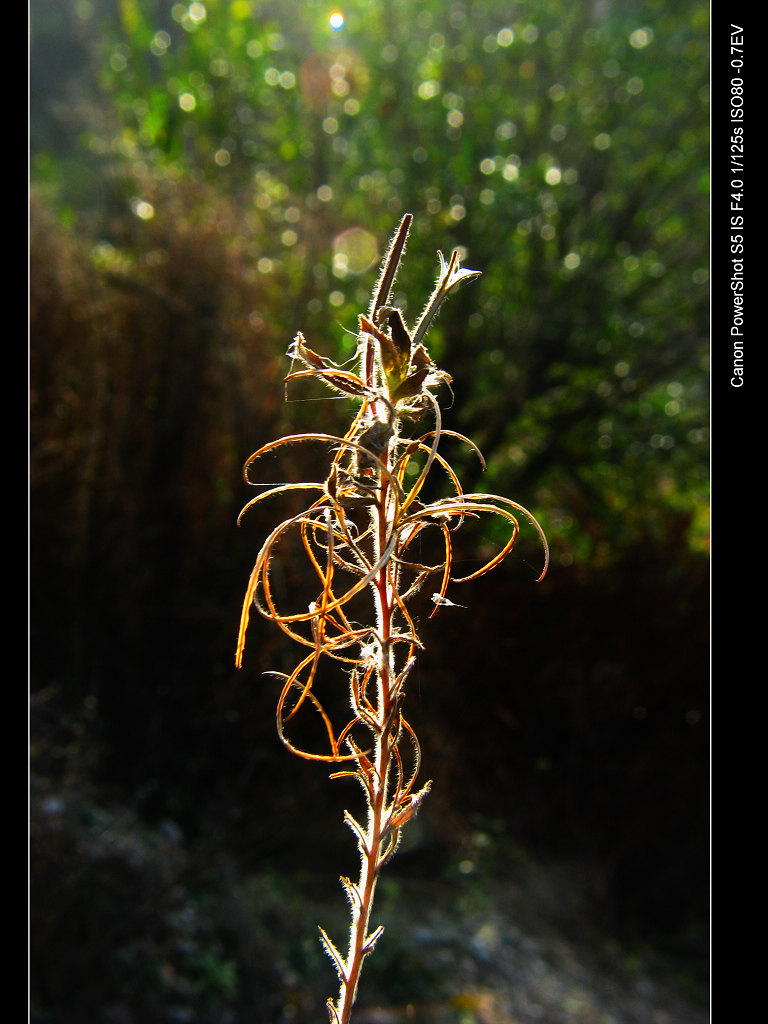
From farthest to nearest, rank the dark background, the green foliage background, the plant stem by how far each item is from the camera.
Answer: the green foliage background
the dark background
the plant stem

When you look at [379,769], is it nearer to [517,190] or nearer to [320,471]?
[320,471]

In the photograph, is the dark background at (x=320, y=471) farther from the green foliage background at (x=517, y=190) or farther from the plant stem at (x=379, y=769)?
the plant stem at (x=379, y=769)

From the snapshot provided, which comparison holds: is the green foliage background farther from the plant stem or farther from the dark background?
the plant stem

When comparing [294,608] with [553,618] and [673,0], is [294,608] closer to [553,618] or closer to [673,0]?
[553,618]

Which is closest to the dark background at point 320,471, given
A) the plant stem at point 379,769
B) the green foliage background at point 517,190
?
the green foliage background at point 517,190

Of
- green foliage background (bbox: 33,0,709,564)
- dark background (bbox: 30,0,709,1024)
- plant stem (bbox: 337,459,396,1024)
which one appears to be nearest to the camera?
plant stem (bbox: 337,459,396,1024)

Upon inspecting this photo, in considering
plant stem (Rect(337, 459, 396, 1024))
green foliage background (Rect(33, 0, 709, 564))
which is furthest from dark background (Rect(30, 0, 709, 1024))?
plant stem (Rect(337, 459, 396, 1024))

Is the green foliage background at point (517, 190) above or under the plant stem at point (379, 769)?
above
